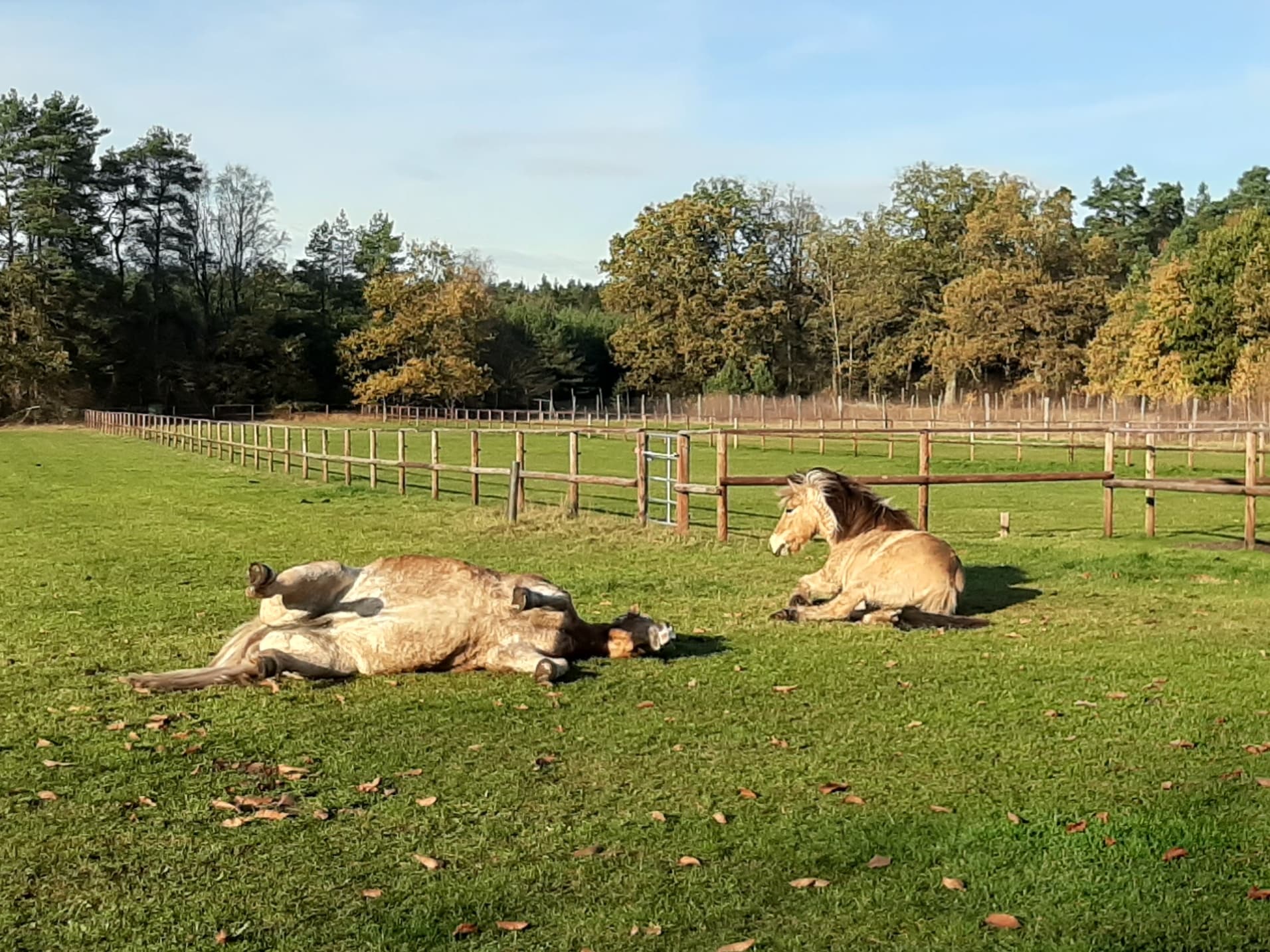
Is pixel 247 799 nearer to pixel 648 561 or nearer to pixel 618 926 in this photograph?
pixel 618 926

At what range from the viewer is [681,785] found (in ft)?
15.7

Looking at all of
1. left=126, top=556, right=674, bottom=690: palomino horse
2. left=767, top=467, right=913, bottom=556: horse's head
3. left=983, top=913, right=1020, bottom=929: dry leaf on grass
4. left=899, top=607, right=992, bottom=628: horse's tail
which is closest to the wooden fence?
left=767, top=467, right=913, bottom=556: horse's head

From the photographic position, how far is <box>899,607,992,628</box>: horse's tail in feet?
26.4

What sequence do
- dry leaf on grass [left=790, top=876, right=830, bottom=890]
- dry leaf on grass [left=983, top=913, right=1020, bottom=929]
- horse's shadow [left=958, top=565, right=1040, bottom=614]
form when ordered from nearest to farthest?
dry leaf on grass [left=983, top=913, right=1020, bottom=929] < dry leaf on grass [left=790, top=876, right=830, bottom=890] < horse's shadow [left=958, top=565, right=1040, bottom=614]

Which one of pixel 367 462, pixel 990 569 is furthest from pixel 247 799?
pixel 367 462

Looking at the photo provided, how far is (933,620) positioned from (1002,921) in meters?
4.71

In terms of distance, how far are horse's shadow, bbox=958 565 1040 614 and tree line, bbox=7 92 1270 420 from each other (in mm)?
48017

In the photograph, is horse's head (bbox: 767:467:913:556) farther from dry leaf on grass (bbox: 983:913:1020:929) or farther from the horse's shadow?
dry leaf on grass (bbox: 983:913:1020:929)

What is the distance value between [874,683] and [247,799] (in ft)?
10.9

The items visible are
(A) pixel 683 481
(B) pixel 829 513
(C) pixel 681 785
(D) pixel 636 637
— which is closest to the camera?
(C) pixel 681 785

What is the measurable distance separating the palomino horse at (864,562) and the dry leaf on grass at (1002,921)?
180 inches

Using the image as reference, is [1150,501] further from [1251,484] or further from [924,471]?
[924,471]


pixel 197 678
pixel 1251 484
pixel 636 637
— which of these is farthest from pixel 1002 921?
pixel 1251 484

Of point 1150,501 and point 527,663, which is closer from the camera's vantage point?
point 527,663
